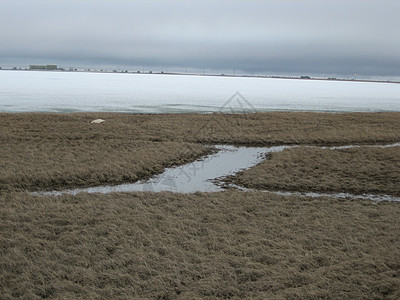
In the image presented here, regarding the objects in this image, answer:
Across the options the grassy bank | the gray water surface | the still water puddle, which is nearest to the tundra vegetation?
the grassy bank

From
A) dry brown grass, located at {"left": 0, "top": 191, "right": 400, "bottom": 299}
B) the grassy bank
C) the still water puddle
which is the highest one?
the grassy bank

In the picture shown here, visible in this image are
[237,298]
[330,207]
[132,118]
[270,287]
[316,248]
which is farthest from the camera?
[132,118]

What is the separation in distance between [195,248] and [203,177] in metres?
9.98

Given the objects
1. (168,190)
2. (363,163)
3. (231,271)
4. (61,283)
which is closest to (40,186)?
(168,190)

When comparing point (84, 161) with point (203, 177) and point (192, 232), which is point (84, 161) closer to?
point (203, 177)

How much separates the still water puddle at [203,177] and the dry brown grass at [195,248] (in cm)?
198

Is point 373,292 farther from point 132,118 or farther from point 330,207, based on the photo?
point 132,118

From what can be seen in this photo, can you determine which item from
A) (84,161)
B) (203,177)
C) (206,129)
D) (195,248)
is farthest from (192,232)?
(206,129)

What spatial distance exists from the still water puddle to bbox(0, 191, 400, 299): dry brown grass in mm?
1976

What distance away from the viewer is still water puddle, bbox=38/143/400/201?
17.5 meters

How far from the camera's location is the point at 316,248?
36.0 feet

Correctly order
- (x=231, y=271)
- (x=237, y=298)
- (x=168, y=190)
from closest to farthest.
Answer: (x=237, y=298), (x=231, y=271), (x=168, y=190)

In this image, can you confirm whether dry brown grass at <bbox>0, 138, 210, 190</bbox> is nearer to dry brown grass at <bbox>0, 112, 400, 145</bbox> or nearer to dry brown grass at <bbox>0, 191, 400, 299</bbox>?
dry brown grass at <bbox>0, 191, 400, 299</bbox>

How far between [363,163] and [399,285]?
15816 mm
